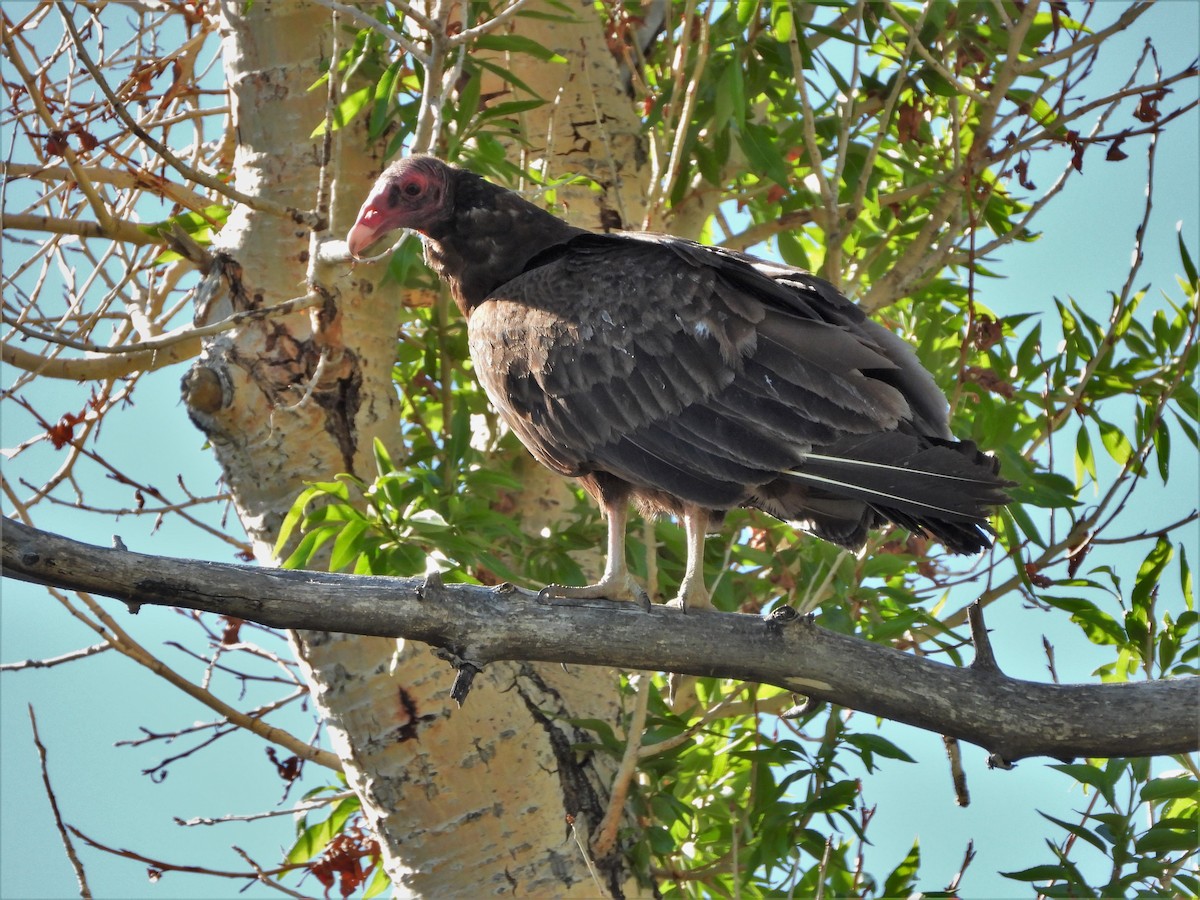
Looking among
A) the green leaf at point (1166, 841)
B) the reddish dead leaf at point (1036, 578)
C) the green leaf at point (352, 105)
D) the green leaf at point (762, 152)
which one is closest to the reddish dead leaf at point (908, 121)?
the green leaf at point (762, 152)

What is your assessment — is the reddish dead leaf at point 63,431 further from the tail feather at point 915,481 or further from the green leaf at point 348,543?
the tail feather at point 915,481

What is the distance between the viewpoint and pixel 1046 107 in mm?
4160

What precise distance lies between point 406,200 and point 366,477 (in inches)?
33.2

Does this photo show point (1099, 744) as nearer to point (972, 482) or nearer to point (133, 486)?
point (972, 482)

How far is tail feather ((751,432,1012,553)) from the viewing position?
2.46 metres

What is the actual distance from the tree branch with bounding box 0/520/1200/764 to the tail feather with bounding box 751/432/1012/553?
11.7 inches

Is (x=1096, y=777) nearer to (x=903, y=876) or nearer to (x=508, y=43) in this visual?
(x=903, y=876)

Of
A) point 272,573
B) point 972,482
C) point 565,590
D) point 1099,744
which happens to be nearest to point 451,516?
point 565,590

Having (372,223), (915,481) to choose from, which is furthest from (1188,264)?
(372,223)

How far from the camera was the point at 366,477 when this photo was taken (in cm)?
369

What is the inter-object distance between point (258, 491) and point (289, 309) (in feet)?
2.45

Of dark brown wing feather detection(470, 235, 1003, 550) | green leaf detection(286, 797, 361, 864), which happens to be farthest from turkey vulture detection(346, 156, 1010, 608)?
green leaf detection(286, 797, 361, 864)

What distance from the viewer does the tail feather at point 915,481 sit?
2.46m

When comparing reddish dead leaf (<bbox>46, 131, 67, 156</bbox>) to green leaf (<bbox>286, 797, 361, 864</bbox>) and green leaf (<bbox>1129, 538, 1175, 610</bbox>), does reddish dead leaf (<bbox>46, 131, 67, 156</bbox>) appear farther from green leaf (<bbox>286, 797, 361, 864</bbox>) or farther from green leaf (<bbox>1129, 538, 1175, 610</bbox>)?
green leaf (<bbox>1129, 538, 1175, 610</bbox>)
